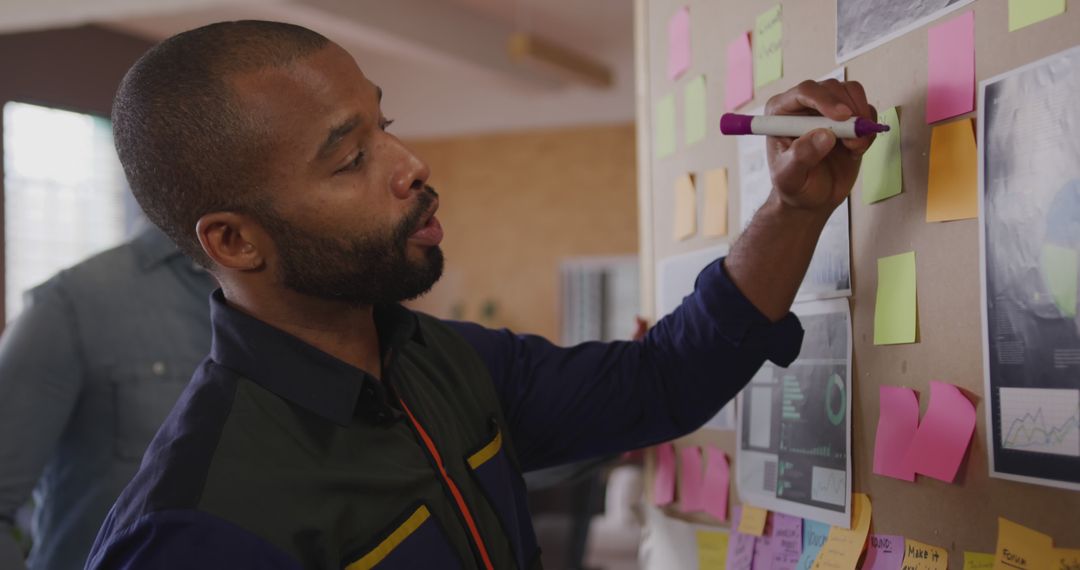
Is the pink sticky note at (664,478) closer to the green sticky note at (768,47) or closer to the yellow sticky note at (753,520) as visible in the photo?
the yellow sticky note at (753,520)

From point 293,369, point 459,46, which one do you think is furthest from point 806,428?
point 459,46

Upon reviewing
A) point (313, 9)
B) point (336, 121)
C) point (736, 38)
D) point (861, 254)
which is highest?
point (313, 9)

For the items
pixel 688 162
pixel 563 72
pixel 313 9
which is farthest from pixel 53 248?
pixel 688 162

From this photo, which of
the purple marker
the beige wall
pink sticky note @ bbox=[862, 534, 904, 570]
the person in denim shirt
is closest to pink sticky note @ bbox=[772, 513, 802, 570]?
pink sticky note @ bbox=[862, 534, 904, 570]

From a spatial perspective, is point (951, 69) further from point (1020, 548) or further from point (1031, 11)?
point (1020, 548)

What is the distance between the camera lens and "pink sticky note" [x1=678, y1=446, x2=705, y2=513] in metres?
1.43

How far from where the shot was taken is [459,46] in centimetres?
620

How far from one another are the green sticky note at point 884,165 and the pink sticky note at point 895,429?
0.64 feet

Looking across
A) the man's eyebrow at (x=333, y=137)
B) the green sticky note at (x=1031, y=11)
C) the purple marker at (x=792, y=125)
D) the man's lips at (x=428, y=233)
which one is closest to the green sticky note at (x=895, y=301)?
the purple marker at (x=792, y=125)

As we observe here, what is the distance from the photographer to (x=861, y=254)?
1.07m

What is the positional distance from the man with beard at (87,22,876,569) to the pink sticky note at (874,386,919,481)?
0.12 meters

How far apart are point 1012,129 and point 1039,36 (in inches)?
3.0

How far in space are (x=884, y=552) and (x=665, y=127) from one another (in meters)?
0.72

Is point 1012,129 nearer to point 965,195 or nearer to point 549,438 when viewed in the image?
point 965,195
